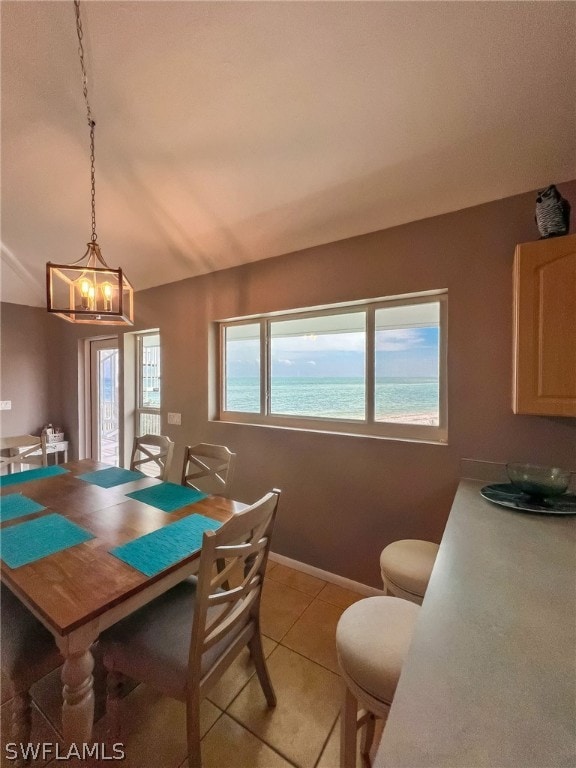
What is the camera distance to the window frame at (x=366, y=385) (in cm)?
185

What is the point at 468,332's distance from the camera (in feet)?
5.45

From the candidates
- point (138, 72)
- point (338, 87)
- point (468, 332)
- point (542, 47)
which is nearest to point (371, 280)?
point (468, 332)

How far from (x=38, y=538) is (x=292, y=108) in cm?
218

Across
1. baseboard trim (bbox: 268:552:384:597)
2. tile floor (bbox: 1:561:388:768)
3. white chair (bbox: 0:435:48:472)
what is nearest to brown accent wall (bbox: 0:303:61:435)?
white chair (bbox: 0:435:48:472)

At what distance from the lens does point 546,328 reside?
1280 mm

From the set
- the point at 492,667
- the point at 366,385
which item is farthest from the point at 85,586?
the point at 366,385

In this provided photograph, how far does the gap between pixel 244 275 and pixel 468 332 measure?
174cm

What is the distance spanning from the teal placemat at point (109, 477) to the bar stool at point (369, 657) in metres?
1.52

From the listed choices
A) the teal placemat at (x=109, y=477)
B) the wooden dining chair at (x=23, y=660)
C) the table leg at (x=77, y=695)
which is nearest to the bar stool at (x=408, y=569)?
the table leg at (x=77, y=695)

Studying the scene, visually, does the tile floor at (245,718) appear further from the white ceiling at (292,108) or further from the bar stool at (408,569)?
the white ceiling at (292,108)

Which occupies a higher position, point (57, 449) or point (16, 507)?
point (16, 507)

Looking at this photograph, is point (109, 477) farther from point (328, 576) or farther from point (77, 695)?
point (328, 576)

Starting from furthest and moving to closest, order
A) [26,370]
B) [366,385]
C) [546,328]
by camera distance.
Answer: [26,370] < [366,385] < [546,328]

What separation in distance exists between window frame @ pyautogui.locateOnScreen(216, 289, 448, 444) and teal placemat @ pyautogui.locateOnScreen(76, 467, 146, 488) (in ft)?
3.12
